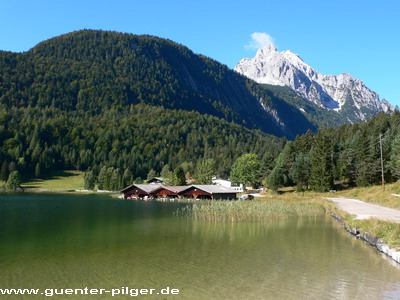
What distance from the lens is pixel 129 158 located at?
18300 centimetres

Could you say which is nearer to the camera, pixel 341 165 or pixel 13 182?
pixel 341 165

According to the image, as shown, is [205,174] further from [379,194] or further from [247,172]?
[379,194]

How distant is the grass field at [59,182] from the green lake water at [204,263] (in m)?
124

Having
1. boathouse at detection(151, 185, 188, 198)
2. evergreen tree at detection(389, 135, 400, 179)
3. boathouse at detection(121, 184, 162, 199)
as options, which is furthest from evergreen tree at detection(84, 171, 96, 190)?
evergreen tree at detection(389, 135, 400, 179)

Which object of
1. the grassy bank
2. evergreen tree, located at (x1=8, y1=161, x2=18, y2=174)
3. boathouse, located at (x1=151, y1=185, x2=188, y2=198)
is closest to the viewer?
the grassy bank

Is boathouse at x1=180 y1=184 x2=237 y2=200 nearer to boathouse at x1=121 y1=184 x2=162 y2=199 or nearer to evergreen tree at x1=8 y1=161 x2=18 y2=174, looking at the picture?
boathouse at x1=121 y1=184 x2=162 y2=199

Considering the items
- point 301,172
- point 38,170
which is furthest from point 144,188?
point 38,170

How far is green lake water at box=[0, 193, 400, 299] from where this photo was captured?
14.9 metres

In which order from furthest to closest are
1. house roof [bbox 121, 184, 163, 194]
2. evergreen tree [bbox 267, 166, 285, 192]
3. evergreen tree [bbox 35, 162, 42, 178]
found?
evergreen tree [bbox 35, 162, 42, 178]
house roof [bbox 121, 184, 163, 194]
evergreen tree [bbox 267, 166, 285, 192]

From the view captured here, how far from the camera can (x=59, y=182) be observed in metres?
158

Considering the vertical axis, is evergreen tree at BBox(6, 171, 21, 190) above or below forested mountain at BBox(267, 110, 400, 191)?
below

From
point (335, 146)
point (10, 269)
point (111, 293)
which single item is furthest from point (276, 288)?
point (335, 146)

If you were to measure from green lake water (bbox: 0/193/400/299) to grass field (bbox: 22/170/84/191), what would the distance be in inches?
4863

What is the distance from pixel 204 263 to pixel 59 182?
153m
